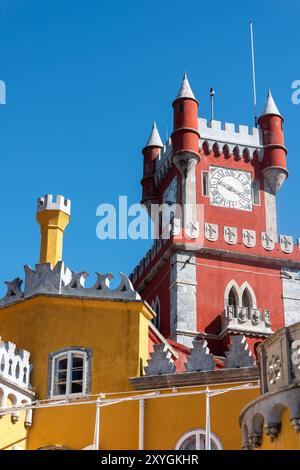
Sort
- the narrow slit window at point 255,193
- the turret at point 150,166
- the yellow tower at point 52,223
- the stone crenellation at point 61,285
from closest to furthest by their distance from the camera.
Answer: the stone crenellation at point 61,285, the yellow tower at point 52,223, the narrow slit window at point 255,193, the turret at point 150,166

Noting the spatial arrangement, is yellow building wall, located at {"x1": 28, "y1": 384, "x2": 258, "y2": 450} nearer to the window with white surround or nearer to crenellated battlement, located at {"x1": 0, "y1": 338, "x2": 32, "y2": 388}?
the window with white surround

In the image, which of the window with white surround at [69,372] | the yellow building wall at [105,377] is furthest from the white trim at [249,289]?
the window with white surround at [69,372]

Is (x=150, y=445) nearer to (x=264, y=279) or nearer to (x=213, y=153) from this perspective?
(x=264, y=279)

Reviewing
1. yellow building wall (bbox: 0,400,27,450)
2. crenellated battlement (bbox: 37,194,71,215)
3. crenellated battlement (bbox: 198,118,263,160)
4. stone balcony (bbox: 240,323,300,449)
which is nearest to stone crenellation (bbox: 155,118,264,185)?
crenellated battlement (bbox: 198,118,263,160)

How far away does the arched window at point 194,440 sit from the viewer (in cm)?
2083

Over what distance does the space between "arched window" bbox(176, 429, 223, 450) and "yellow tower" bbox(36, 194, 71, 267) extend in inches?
246

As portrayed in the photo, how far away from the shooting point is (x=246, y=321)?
→ 36.8 metres

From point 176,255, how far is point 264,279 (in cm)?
390

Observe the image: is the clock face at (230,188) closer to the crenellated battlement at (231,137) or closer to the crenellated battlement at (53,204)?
the crenellated battlement at (231,137)

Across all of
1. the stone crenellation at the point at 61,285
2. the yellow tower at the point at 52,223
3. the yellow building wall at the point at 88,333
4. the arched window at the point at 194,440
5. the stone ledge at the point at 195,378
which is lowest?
the arched window at the point at 194,440

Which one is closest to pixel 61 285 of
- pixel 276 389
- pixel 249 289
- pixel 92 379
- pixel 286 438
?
pixel 92 379

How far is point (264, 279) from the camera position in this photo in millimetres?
38781

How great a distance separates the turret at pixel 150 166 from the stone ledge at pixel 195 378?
74.2ft

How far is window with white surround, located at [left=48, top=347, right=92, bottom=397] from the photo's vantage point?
881 inches
